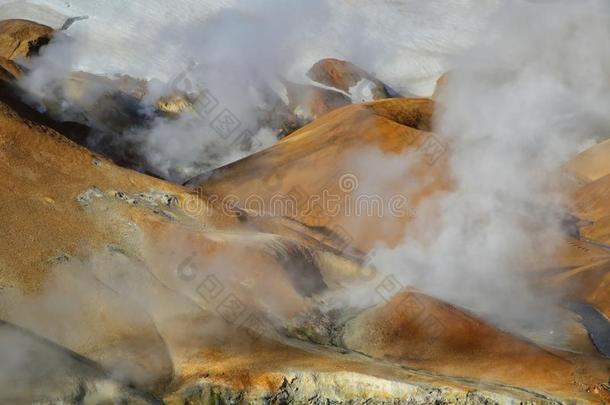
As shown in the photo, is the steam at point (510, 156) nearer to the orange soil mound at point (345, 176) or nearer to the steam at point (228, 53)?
the orange soil mound at point (345, 176)

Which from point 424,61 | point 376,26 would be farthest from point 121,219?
point 376,26

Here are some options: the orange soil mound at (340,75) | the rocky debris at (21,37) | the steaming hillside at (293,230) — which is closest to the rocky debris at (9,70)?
the steaming hillside at (293,230)

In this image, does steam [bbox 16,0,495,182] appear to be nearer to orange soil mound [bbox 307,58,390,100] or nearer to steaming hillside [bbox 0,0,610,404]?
steaming hillside [bbox 0,0,610,404]

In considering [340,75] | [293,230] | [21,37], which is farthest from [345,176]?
[21,37]

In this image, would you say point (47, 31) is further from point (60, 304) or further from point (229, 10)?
point (60, 304)

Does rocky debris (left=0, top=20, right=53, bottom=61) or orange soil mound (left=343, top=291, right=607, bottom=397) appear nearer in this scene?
orange soil mound (left=343, top=291, right=607, bottom=397)

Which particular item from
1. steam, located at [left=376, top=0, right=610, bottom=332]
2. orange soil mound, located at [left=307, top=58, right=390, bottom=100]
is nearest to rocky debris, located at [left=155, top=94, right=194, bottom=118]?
orange soil mound, located at [left=307, top=58, right=390, bottom=100]

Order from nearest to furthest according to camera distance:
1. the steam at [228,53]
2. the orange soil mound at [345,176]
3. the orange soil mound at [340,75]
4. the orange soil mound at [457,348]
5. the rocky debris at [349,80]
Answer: the orange soil mound at [457,348]
the orange soil mound at [345,176]
the steam at [228,53]
the rocky debris at [349,80]
the orange soil mound at [340,75]
